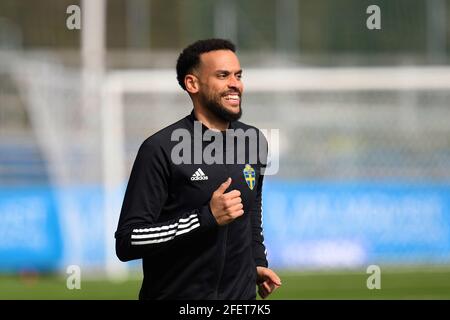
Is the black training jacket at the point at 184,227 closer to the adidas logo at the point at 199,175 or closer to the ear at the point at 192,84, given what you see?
the adidas logo at the point at 199,175

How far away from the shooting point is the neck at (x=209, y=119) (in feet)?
16.7

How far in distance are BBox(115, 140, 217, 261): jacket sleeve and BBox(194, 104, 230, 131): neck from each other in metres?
0.34

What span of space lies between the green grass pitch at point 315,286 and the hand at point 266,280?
6471mm

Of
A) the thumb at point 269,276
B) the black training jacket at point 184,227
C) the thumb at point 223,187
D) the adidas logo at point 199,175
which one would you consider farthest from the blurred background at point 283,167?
the thumb at point 223,187

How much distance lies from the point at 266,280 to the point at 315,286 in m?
8.45

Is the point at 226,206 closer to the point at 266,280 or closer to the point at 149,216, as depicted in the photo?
the point at 149,216

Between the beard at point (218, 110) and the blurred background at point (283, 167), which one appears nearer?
the beard at point (218, 110)

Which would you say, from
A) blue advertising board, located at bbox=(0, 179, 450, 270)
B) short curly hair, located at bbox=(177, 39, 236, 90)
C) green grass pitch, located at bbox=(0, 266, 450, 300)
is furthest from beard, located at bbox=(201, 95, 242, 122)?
blue advertising board, located at bbox=(0, 179, 450, 270)

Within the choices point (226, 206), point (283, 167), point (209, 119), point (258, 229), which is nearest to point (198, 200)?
point (226, 206)

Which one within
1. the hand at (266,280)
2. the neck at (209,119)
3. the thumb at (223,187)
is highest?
the neck at (209,119)

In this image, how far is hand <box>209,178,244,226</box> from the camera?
473 cm

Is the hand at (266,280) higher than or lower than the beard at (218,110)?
lower

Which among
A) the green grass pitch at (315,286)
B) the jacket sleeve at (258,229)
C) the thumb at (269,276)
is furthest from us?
the green grass pitch at (315,286)

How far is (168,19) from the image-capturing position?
25891mm
